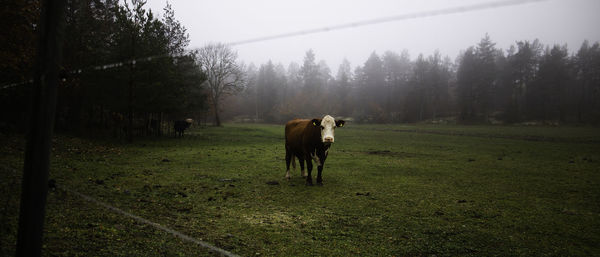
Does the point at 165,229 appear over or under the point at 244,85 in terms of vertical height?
under

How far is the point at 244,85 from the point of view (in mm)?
49625

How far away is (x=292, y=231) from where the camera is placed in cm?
461

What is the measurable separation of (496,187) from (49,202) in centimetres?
1001

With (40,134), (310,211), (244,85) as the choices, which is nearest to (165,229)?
(40,134)

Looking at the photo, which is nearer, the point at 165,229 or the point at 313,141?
the point at 165,229

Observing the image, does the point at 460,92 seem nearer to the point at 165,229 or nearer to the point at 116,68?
the point at 116,68

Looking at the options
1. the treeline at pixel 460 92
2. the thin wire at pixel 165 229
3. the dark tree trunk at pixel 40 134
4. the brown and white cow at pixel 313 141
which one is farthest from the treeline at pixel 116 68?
the treeline at pixel 460 92

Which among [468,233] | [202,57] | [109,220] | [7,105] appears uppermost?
[202,57]

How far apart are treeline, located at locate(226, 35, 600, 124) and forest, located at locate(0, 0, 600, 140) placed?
26 centimetres

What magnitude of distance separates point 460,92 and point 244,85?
46.5m

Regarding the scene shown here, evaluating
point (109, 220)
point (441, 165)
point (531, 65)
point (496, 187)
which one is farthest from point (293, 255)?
point (531, 65)

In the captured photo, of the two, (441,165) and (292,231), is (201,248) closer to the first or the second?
(292,231)

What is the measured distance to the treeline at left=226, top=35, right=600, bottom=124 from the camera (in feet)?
196

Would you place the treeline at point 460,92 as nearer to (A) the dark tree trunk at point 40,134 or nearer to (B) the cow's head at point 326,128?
(B) the cow's head at point 326,128
